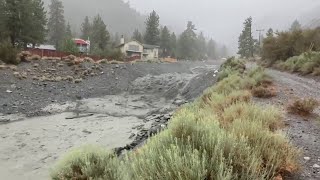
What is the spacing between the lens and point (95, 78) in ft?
117

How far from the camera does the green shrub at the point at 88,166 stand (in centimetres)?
613

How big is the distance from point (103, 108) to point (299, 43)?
23.3m

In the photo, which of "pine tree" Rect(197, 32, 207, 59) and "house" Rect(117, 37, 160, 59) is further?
"pine tree" Rect(197, 32, 207, 59)

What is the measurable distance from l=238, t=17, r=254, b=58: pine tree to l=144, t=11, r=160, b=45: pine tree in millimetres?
22083

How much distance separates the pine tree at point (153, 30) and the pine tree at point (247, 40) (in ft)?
72.4

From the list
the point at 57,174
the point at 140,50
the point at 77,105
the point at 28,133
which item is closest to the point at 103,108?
the point at 77,105

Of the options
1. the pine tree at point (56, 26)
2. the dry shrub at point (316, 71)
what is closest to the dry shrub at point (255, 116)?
the dry shrub at point (316, 71)

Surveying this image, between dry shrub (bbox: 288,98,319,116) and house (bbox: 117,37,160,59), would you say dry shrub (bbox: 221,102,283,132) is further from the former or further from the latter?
house (bbox: 117,37,160,59)

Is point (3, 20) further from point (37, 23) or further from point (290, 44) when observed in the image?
point (290, 44)

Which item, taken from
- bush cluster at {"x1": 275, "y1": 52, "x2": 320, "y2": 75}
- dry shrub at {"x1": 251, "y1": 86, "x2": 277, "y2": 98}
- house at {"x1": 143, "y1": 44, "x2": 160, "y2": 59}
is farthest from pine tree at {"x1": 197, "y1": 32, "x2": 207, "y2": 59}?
dry shrub at {"x1": 251, "y1": 86, "x2": 277, "y2": 98}

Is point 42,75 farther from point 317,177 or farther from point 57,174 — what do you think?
point 317,177

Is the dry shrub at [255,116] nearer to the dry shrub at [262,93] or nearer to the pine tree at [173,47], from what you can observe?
the dry shrub at [262,93]

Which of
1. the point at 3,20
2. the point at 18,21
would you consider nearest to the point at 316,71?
the point at 18,21

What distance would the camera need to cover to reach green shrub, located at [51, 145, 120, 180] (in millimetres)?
6133
